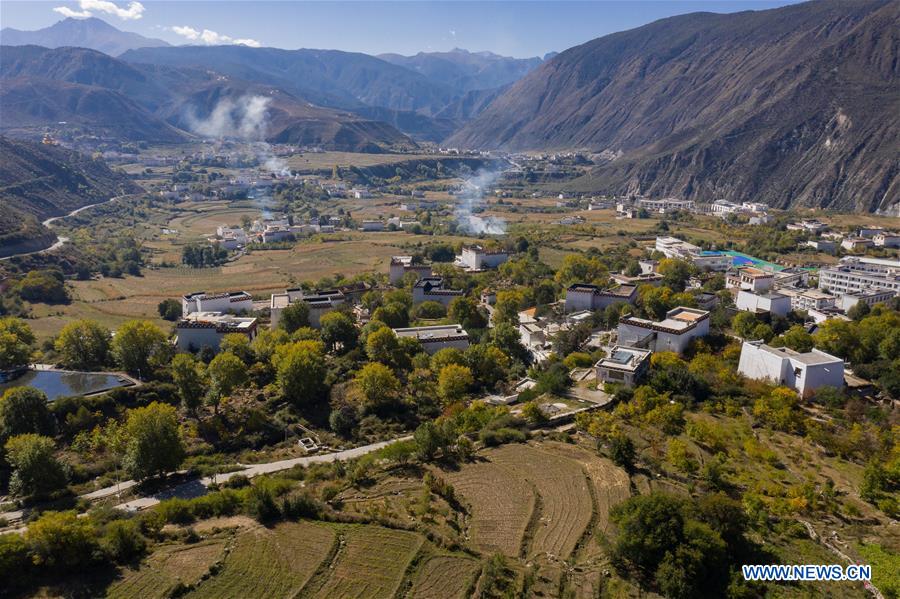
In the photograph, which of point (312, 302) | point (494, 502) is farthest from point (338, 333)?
point (494, 502)

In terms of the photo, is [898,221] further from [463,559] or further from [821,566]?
[463,559]

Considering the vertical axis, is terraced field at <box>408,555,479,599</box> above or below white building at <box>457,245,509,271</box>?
below

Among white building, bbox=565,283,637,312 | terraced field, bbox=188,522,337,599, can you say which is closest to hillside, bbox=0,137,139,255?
white building, bbox=565,283,637,312

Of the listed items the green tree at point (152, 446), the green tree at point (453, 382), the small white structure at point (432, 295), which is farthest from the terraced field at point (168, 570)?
the small white structure at point (432, 295)

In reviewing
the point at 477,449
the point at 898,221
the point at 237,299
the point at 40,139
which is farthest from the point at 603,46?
the point at 477,449

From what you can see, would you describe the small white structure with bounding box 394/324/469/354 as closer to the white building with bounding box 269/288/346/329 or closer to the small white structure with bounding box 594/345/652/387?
the white building with bounding box 269/288/346/329

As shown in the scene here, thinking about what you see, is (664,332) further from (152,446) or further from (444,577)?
(152,446)
